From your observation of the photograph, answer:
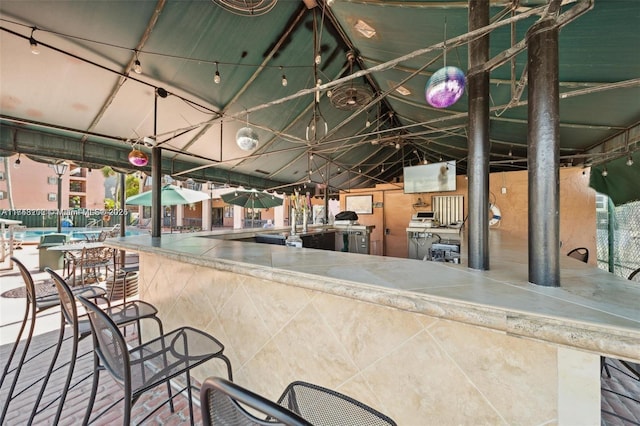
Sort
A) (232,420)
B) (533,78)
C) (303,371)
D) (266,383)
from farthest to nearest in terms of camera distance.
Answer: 1. (266,383)
2. (303,371)
3. (533,78)
4. (232,420)

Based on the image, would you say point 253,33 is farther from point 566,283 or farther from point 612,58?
point 566,283

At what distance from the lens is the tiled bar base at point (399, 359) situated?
35.0 inches

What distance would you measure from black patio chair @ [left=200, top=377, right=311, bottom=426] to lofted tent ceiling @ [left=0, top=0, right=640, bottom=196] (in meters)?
1.75

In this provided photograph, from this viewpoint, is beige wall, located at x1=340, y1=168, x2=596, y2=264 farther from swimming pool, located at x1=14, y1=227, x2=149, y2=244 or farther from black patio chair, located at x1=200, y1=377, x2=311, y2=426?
swimming pool, located at x1=14, y1=227, x2=149, y2=244

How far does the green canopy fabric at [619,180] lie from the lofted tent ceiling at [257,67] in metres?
0.18

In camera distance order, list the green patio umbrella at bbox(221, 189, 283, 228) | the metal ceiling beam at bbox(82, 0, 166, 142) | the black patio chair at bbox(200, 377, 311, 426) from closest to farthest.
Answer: the black patio chair at bbox(200, 377, 311, 426)
the metal ceiling beam at bbox(82, 0, 166, 142)
the green patio umbrella at bbox(221, 189, 283, 228)

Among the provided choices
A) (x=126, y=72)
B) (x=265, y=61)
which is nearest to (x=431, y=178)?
(x=265, y=61)

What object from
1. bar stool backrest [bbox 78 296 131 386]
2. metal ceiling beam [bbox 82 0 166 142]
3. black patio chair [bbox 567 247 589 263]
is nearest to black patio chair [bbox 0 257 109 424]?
bar stool backrest [bbox 78 296 131 386]

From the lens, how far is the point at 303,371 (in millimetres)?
1543

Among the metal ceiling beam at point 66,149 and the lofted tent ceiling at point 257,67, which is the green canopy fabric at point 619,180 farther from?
the metal ceiling beam at point 66,149

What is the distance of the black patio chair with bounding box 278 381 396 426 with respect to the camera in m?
1.00

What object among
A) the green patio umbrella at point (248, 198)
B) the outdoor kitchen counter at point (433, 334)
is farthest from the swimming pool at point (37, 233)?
the outdoor kitchen counter at point (433, 334)

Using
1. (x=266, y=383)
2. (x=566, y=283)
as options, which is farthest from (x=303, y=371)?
(x=566, y=283)

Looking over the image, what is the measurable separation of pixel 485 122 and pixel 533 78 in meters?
0.31
